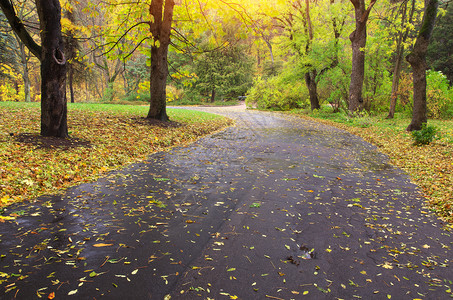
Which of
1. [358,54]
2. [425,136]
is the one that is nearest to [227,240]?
[425,136]

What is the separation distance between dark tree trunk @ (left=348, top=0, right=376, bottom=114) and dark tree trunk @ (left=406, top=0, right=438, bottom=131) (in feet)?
17.1

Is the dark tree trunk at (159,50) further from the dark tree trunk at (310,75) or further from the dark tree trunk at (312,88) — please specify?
the dark tree trunk at (312,88)

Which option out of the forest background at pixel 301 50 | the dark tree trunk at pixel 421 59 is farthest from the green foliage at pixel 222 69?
the dark tree trunk at pixel 421 59

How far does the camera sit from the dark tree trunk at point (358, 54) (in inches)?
658

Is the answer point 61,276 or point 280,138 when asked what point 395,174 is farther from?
point 61,276

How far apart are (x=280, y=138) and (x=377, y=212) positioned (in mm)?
7351

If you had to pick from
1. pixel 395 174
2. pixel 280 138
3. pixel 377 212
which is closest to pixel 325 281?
pixel 377 212

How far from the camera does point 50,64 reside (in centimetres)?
700

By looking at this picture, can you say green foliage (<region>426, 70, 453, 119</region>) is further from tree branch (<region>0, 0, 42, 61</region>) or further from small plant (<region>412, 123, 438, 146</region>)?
tree branch (<region>0, 0, 42, 61</region>)

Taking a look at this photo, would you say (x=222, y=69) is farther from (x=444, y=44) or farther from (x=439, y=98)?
(x=439, y=98)

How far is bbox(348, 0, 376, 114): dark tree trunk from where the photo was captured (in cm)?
1670

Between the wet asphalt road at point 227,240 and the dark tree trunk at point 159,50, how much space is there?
6.71 metres

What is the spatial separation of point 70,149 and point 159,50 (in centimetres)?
687

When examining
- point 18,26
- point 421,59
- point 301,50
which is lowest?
point 18,26
